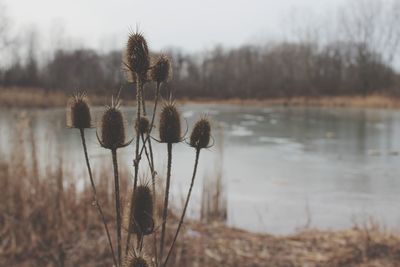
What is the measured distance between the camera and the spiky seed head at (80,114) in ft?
3.32

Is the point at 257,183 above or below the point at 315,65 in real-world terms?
below

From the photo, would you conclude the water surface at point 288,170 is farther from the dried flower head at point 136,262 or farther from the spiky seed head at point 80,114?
the dried flower head at point 136,262

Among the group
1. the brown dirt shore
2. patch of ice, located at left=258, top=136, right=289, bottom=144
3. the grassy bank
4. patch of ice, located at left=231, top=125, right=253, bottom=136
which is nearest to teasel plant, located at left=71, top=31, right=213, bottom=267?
the grassy bank

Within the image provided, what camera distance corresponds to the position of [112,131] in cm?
95

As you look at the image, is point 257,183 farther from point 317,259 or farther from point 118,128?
point 118,128

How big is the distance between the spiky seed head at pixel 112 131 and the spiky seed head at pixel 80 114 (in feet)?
0.20

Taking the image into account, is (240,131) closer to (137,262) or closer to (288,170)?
(288,170)

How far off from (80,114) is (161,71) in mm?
208

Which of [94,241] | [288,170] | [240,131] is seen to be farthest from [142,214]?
[240,131]

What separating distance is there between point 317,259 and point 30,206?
2971 mm

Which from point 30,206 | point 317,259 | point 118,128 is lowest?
point 317,259

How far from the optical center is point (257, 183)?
880cm

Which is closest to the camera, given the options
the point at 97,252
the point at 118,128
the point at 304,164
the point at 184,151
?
the point at 118,128

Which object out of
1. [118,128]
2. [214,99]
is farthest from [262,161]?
[214,99]
